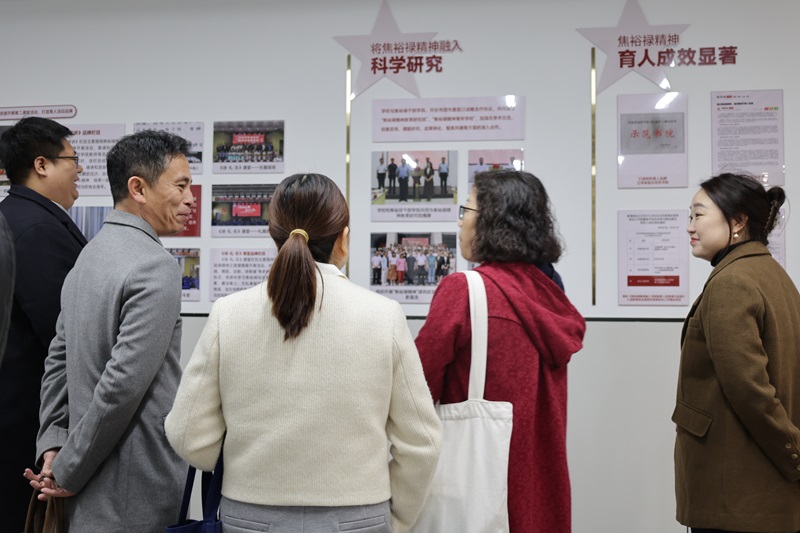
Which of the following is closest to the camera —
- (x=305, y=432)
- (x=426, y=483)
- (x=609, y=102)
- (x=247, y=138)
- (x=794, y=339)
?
(x=305, y=432)

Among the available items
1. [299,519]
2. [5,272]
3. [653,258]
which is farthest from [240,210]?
[5,272]

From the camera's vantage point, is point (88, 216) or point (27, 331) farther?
point (88, 216)

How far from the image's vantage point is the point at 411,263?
9.81ft

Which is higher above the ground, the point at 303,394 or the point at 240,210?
the point at 240,210

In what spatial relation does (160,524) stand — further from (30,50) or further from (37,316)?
(30,50)

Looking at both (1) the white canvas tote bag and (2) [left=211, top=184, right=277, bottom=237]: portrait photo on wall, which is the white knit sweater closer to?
(1) the white canvas tote bag

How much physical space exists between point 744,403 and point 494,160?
1484 millimetres

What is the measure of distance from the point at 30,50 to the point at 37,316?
1.92 m

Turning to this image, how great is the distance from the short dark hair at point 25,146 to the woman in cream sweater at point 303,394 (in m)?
1.25

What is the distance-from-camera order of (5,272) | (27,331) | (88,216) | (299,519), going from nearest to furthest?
1. (5,272)
2. (299,519)
3. (27,331)
4. (88,216)

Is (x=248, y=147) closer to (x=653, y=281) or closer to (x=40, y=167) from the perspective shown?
(x=40, y=167)

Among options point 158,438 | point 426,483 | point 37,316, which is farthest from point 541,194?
point 37,316

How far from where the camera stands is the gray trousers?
130cm

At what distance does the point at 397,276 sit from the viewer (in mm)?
3002
